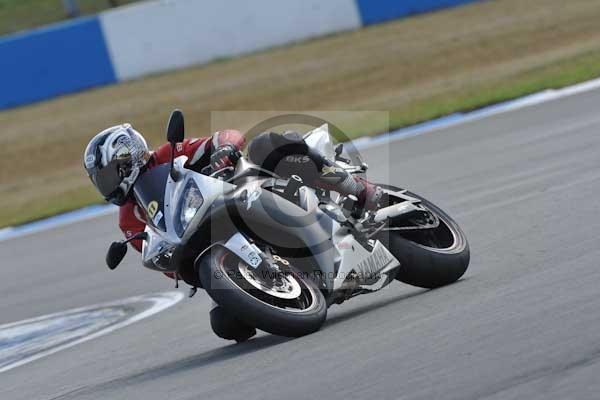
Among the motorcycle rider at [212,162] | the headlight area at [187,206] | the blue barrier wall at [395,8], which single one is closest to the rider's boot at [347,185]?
the motorcycle rider at [212,162]

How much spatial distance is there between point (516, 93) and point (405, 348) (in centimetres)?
1068

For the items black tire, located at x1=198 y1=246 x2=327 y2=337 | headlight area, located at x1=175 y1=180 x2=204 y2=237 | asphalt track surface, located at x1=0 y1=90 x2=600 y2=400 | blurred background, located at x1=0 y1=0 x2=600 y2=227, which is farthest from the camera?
blurred background, located at x1=0 y1=0 x2=600 y2=227

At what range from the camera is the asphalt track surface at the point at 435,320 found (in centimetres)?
423

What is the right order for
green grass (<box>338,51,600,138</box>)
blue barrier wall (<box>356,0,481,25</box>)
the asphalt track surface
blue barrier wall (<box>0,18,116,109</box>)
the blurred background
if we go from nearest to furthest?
1. the asphalt track surface
2. green grass (<box>338,51,600,138</box>)
3. the blurred background
4. blue barrier wall (<box>0,18,116,109</box>)
5. blue barrier wall (<box>356,0,481,25</box>)

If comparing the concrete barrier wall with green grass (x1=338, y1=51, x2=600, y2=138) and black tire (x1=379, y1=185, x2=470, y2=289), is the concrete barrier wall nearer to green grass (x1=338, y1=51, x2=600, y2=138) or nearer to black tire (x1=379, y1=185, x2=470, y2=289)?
green grass (x1=338, y1=51, x2=600, y2=138)

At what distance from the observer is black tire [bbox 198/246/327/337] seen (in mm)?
5281

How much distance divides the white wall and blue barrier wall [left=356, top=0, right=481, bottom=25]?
213 millimetres

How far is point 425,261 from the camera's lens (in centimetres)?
619

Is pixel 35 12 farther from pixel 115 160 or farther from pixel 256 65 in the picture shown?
pixel 115 160

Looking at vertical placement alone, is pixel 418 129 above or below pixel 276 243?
below

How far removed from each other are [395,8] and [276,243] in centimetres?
1904

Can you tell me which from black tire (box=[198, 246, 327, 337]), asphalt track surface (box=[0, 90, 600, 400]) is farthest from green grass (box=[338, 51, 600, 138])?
black tire (box=[198, 246, 327, 337])

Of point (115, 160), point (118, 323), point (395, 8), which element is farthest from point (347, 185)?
point (395, 8)

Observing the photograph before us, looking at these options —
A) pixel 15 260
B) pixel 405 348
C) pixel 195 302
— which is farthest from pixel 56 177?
pixel 405 348
